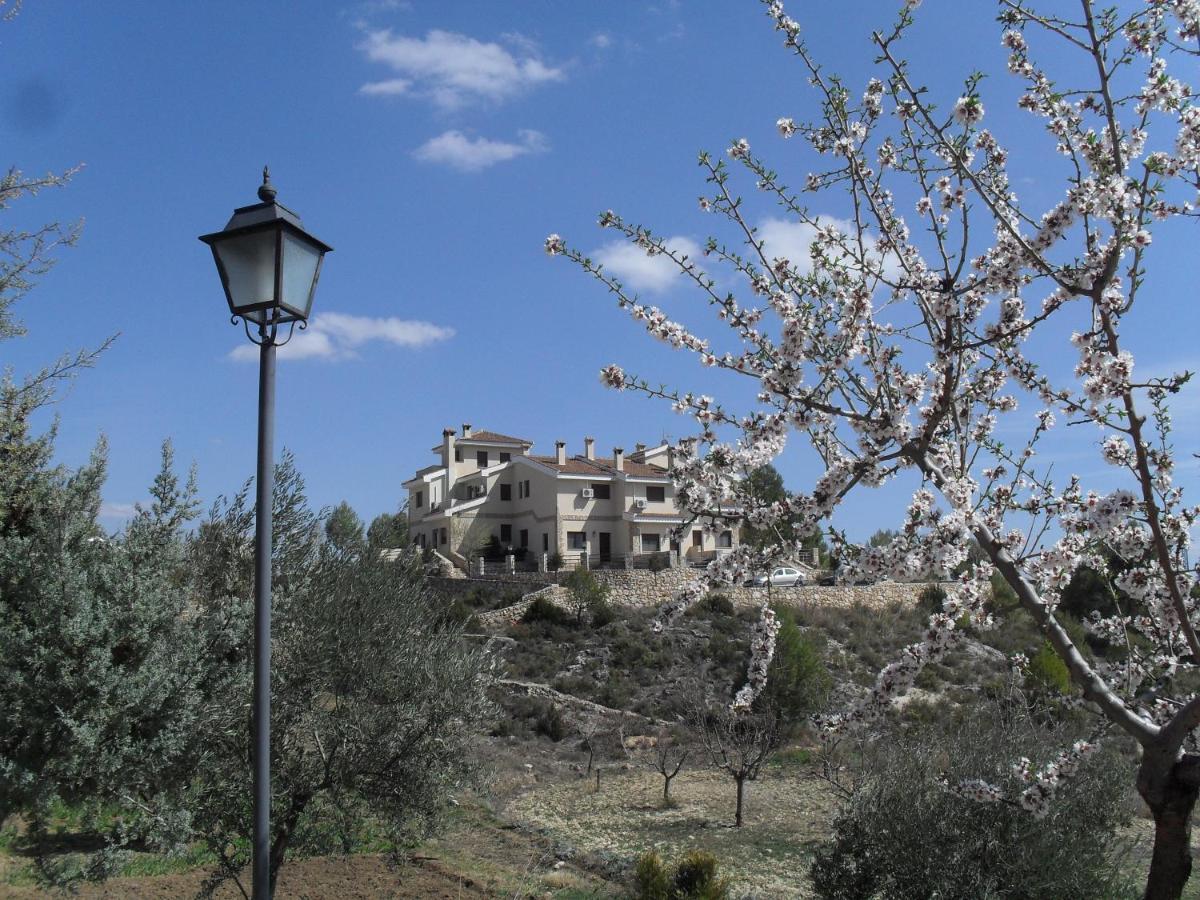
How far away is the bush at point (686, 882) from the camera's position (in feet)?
27.2

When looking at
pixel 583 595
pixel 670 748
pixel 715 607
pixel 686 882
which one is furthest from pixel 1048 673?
pixel 686 882

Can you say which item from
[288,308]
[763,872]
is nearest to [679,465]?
[288,308]

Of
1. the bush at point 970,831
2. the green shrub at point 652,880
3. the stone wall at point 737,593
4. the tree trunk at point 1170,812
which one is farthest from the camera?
the stone wall at point 737,593

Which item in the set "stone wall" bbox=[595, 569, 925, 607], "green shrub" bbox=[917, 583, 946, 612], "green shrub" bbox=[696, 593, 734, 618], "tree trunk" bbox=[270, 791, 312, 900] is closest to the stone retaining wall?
"stone wall" bbox=[595, 569, 925, 607]

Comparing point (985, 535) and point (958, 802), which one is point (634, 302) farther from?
point (958, 802)

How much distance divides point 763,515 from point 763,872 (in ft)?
26.9

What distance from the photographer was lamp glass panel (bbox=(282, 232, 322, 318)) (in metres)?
4.22

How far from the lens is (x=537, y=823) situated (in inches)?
550

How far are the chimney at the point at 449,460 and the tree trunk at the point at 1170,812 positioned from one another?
4424cm

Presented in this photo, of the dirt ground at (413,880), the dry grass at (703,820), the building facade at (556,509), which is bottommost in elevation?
the dry grass at (703,820)

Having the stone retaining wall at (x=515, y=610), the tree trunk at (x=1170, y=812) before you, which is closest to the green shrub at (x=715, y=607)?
the stone retaining wall at (x=515, y=610)

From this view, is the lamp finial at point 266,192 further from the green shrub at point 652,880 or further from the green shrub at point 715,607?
the green shrub at point 715,607

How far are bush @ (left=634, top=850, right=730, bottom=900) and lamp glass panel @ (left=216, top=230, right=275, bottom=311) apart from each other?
6752 mm

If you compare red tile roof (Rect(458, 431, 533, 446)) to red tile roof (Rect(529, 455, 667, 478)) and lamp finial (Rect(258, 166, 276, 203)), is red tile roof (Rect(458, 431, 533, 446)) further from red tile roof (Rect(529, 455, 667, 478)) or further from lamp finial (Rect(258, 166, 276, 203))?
lamp finial (Rect(258, 166, 276, 203))
